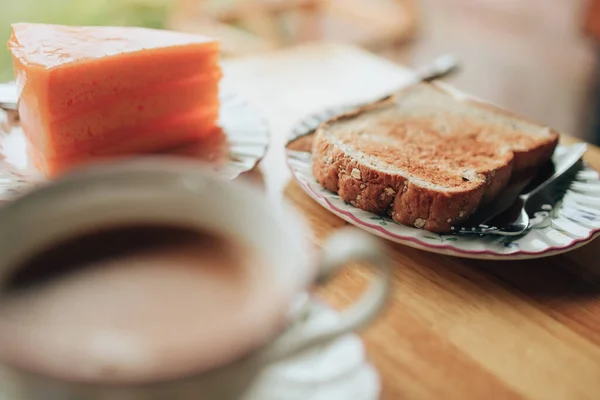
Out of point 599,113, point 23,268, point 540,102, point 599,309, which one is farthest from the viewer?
point 540,102

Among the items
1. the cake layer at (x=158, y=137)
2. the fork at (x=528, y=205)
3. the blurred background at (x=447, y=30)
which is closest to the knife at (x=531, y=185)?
the fork at (x=528, y=205)

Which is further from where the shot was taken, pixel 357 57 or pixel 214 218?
pixel 357 57

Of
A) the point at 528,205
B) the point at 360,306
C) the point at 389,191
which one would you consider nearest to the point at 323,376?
the point at 360,306

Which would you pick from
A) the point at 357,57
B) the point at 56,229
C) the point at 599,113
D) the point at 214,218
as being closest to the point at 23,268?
the point at 56,229

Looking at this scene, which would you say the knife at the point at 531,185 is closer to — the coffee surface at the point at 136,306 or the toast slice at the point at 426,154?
the toast slice at the point at 426,154

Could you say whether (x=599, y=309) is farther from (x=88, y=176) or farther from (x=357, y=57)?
(x=357, y=57)

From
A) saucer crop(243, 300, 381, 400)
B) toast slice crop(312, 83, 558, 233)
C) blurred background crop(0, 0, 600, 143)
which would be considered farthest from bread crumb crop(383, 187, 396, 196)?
blurred background crop(0, 0, 600, 143)

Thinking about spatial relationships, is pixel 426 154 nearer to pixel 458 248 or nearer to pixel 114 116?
pixel 458 248
